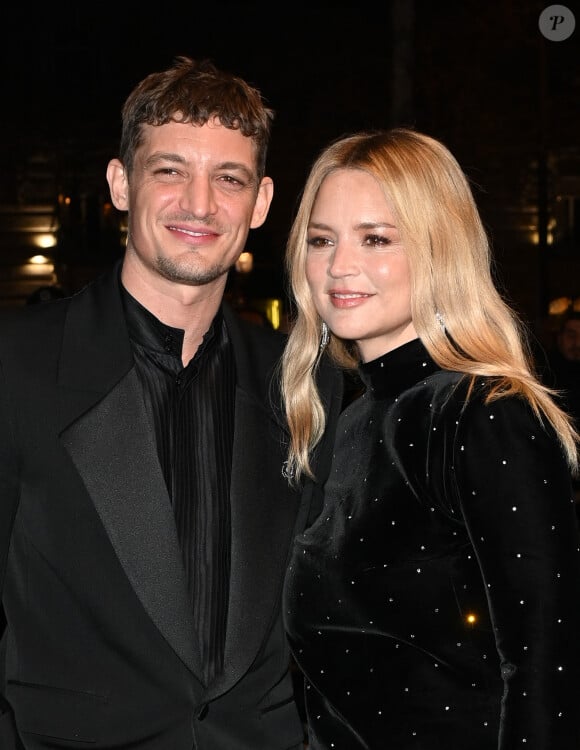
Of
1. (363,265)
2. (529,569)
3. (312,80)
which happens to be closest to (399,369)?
(363,265)

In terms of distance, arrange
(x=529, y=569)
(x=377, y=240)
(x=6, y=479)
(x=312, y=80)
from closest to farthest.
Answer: (x=529, y=569)
(x=6, y=479)
(x=377, y=240)
(x=312, y=80)

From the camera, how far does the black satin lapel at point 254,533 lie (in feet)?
8.08

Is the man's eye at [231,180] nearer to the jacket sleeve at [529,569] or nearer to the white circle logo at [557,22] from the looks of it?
the jacket sleeve at [529,569]

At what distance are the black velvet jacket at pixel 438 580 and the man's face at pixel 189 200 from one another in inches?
20.9

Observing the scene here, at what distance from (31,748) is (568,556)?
127 cm

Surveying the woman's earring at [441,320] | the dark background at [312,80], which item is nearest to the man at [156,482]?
the woman's earring at [441,320]

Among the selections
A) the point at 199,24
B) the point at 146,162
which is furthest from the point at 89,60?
the point at 146,162

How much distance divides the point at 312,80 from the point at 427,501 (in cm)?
1664

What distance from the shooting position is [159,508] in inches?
94.7

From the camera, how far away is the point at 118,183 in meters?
2.87

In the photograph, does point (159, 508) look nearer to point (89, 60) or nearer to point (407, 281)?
point (407, 281)

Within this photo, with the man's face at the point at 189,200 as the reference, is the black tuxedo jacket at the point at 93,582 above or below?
below

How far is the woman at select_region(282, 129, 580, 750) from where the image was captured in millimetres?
2029

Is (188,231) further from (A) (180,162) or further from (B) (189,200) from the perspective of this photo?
(A) (180,162)
